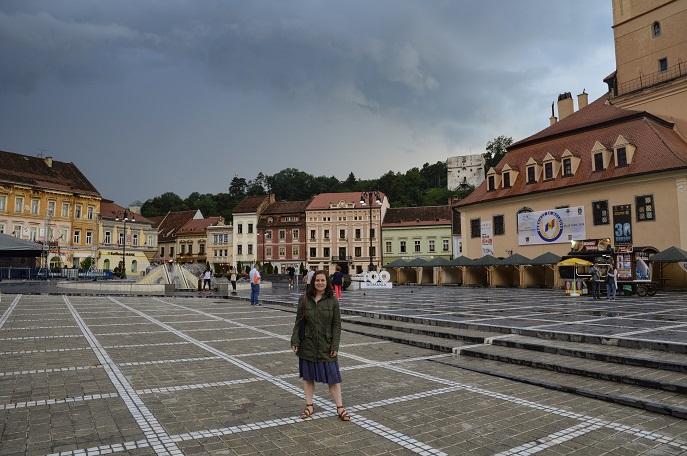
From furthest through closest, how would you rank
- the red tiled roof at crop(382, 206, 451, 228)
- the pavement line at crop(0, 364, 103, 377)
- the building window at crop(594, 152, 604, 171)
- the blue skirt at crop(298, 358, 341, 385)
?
the red tiled roof at crop(382, 206, 451, 228)
the building window at crop(594, 152, 604, 171)
the pavement line at crop(0, 364, 103, 377)
the blue skirt at crop(298, 358, 341, 385)

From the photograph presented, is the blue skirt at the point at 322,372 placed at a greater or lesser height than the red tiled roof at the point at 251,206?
lesser

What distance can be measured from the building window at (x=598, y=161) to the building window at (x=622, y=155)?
1.09m

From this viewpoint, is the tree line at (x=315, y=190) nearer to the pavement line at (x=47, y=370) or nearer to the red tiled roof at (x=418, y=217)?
the red tiled roof at (x=418, y=217)

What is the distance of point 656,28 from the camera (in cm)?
3416

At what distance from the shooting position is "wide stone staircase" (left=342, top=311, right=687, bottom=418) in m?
6.20

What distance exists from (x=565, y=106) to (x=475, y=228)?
17778 millimetres

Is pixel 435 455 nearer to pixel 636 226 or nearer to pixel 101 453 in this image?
pixel 101 453

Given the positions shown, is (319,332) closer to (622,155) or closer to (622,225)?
(622,225)

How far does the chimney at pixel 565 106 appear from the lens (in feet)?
154

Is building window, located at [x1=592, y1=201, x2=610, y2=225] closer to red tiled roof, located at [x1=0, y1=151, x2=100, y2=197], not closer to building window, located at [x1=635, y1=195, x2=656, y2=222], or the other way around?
building window, located at [x1=635, y1=195, x2=656, y2=222]

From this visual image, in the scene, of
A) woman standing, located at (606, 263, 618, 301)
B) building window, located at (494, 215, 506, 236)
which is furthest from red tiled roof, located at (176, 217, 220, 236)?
woman standing, located at (606, 263, 618, 301)

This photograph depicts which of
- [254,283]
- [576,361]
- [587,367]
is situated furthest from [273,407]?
[254,283]

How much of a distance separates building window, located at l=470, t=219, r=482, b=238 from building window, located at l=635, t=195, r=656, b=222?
1373 centimetres

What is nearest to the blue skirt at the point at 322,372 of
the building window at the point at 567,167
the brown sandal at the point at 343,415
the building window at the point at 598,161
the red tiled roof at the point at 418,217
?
the brown sandal at the point at 343,415
